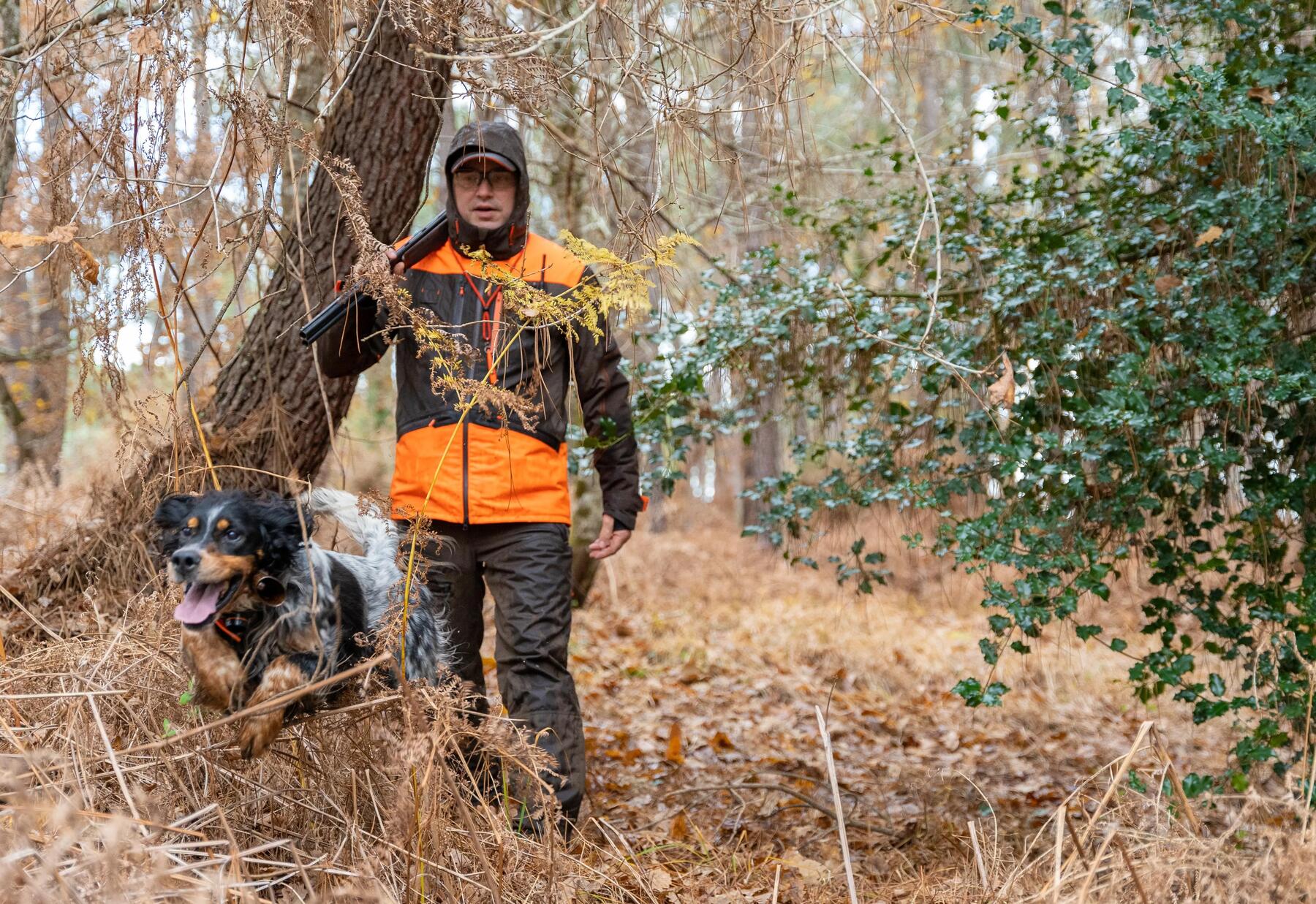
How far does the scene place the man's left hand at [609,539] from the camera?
12.6ft

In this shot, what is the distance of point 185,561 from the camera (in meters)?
2.56

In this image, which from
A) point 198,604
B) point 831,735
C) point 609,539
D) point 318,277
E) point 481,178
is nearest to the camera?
point 198,604

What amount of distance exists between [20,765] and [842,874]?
8.42 ft

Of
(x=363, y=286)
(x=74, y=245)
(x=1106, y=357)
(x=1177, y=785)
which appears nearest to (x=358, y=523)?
(x=363, y=286)

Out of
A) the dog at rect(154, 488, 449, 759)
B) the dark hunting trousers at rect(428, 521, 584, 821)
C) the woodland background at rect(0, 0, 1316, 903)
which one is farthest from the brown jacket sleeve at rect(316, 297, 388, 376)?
the dog at rect(154, 488, 449, 759)

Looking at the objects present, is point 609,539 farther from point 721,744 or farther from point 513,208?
point 721,744

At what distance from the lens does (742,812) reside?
4.31m

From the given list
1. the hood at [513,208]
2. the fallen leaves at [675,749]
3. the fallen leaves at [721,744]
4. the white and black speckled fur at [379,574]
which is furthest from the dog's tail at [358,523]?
the fallen leaves at [721,744]

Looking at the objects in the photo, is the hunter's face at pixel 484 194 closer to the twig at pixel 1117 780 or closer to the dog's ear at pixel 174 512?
the dog's ear at pixel 174 512

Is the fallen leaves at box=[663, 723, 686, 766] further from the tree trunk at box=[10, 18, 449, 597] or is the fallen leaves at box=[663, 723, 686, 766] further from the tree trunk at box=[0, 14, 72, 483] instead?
the tree trunk at box=[0, 14, 72, 483]

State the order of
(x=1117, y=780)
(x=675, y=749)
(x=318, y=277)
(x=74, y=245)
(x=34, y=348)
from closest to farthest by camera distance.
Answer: (x=1117, y=780) → (x=74, y=245) → (x=318, y=277) → (x=675, y=749) → (x=34, y=348)

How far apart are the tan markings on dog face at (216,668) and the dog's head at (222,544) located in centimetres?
10

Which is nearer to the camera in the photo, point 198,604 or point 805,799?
point 198,604

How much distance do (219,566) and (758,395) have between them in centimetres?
262
